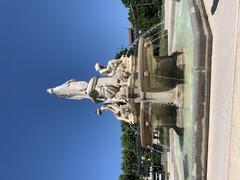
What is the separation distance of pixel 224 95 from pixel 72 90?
7.30 meters

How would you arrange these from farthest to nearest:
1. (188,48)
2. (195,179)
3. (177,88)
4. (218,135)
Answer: (177,88)
(188,48)
(195,179)
(218,135)

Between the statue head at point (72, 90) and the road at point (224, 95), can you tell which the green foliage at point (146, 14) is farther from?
the road at point (224, 95)

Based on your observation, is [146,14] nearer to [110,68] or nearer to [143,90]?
[110,68]

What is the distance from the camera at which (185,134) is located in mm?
12203

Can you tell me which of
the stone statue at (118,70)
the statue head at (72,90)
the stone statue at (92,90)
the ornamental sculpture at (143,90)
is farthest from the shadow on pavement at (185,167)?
the statue head at (72,90)

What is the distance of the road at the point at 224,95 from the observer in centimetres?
834

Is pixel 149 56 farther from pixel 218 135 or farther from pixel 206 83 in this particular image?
pixel 218 135

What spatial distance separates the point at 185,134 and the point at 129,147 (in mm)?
47925

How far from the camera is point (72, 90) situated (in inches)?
603

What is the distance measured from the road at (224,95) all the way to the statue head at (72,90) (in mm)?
6054

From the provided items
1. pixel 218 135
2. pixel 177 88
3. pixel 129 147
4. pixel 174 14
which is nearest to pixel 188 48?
pixel 177 88

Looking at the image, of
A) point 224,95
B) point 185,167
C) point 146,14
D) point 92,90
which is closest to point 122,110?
point 92,90

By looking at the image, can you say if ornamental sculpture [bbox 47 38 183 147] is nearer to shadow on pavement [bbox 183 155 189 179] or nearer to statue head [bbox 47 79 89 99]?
statue head [bbox 47 79 89 99]

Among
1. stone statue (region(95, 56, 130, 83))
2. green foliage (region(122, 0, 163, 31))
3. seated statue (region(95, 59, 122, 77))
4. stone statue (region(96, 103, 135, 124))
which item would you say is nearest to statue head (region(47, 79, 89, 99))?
stone statue (region(96, 103, 135, 124))
